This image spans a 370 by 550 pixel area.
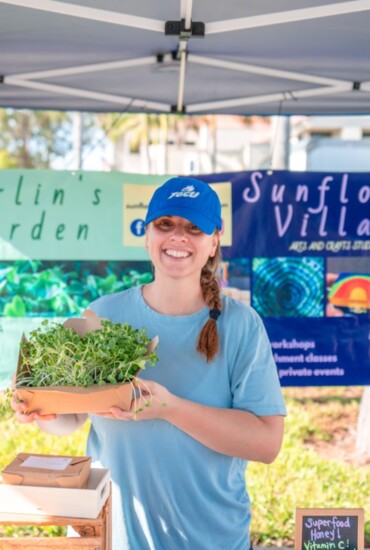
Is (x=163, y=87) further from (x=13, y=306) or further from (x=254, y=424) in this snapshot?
(x=254, y=424)

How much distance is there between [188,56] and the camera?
3039 millimetres

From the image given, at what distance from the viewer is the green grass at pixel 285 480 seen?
4.14 meters

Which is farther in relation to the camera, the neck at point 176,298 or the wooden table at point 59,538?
the neck at point 176,298

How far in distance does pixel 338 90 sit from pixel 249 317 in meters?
1.97

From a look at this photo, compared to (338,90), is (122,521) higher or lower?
lower

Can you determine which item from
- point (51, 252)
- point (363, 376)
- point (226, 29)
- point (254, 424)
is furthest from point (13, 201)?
point (254, 424)

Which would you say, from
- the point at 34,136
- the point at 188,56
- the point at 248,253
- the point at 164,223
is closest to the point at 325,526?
the point at 164,223

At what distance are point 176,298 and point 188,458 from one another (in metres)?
0.42

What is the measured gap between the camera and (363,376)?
390 cm

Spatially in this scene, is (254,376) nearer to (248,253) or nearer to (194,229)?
(194,229)

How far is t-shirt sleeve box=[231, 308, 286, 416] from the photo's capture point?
181 cm

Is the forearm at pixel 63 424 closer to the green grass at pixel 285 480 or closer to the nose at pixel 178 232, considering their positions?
the nose at pixel 178 232

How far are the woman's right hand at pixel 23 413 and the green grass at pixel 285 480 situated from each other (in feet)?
7.97

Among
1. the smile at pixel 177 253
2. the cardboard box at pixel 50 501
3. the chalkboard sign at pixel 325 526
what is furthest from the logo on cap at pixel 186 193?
the chalkboard sign at pixel 325 526
